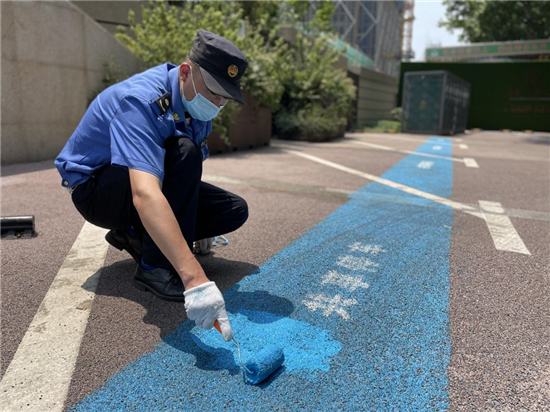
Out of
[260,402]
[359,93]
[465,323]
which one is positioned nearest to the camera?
[260,402]

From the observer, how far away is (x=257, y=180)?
5824 millimetres

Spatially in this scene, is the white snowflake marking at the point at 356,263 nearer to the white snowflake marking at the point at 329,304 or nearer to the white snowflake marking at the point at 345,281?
the white snowflake marking at the point at 345,281

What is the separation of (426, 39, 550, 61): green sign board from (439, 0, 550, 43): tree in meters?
1.60

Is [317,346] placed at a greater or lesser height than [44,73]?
lesser

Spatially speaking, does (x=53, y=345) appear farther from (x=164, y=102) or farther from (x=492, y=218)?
(x=492, y=218)

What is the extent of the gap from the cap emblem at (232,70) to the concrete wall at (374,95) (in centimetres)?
1896

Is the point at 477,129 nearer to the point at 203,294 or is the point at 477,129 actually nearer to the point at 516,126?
the point at 516,126

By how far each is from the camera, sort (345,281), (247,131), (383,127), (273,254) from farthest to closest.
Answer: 1. (383,127)
2. (247,131)
3. (273,254)
4. (345,281)

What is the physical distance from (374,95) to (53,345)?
23.0 meters

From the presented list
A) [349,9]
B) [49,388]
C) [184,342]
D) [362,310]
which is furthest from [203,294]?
[349,9]

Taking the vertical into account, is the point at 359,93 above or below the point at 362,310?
above

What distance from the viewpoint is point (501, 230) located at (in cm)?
369

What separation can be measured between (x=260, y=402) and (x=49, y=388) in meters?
0.76

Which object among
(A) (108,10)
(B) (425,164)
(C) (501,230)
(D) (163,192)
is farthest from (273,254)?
(A) (108,10)
